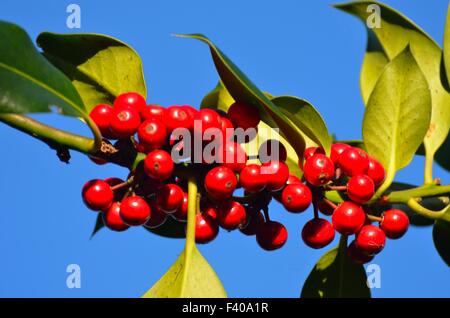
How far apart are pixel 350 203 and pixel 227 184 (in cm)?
41

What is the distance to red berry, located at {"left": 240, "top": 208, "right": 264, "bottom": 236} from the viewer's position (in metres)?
2.21

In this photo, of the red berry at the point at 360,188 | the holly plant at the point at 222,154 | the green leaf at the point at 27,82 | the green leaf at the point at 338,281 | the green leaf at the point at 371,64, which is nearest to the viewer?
the green leaf at the point at 27,82

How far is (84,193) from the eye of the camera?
2080 mm

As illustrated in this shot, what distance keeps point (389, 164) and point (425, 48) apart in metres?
0.54

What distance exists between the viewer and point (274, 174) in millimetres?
2072

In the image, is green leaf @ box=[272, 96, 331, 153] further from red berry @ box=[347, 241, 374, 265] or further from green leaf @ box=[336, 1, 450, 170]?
green leaf @ box=[336, 1, 450, 170]

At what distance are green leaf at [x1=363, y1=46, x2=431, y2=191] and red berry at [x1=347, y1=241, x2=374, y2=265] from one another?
25 cm

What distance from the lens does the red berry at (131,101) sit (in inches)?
82.7

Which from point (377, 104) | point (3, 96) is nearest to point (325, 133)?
point (377, 104)

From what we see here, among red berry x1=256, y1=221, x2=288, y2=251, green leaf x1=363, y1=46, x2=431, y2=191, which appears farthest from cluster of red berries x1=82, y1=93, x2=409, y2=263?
green leaf x1=363, y1=46, x2=431, y2=191

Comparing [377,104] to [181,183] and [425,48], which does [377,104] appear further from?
[181,183]

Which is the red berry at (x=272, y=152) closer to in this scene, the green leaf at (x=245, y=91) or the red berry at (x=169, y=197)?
the green leaf at (x=245, y=91)

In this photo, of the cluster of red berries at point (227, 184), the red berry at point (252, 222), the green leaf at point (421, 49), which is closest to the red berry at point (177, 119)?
the cluster of red berries at point (227, 184)

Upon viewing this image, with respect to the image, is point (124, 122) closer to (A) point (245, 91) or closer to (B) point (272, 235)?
(A) point (245, 91)
